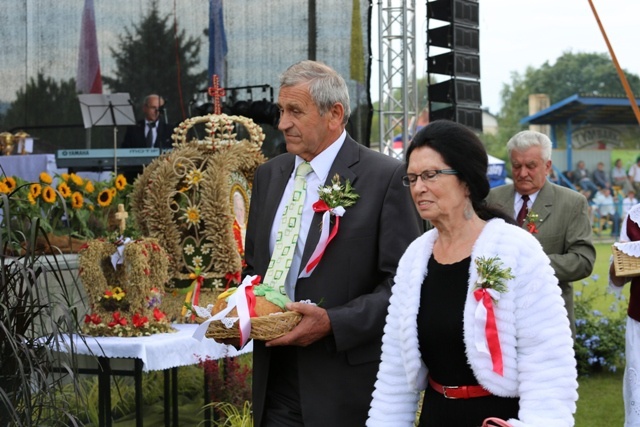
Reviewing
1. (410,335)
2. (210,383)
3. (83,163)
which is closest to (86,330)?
(210,383)

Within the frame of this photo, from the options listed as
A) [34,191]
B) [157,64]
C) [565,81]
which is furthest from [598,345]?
[565,81]

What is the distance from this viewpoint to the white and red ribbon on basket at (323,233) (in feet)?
11.7

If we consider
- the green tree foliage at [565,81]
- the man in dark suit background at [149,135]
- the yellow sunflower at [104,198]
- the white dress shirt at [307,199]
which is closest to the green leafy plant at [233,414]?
the yellow sunflower at [104,198]

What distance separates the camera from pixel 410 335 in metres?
3.01

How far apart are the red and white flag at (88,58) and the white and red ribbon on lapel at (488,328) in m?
13.0

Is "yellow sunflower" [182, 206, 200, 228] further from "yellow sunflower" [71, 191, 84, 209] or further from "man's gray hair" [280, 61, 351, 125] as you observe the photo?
"man's gray hair" [280, 61, 351, 125]

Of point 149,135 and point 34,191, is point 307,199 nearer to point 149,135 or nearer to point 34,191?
point 34,191

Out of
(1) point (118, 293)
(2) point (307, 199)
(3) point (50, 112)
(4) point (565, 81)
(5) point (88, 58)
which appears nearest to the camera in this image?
(2) point (307, 199)

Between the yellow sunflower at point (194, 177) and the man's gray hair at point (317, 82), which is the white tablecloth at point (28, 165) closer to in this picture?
the yellow sunflower at point (194, 177)

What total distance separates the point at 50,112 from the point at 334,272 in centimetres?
1224

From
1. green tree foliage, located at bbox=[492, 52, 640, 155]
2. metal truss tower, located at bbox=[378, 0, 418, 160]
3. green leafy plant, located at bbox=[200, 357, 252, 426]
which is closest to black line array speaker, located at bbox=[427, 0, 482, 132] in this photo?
metal truss tower, located at bbox=[378, 0, 418, 160]

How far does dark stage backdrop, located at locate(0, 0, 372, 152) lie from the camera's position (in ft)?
47.8

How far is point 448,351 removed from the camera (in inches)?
115

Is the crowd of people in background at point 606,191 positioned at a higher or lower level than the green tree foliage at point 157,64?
lower
